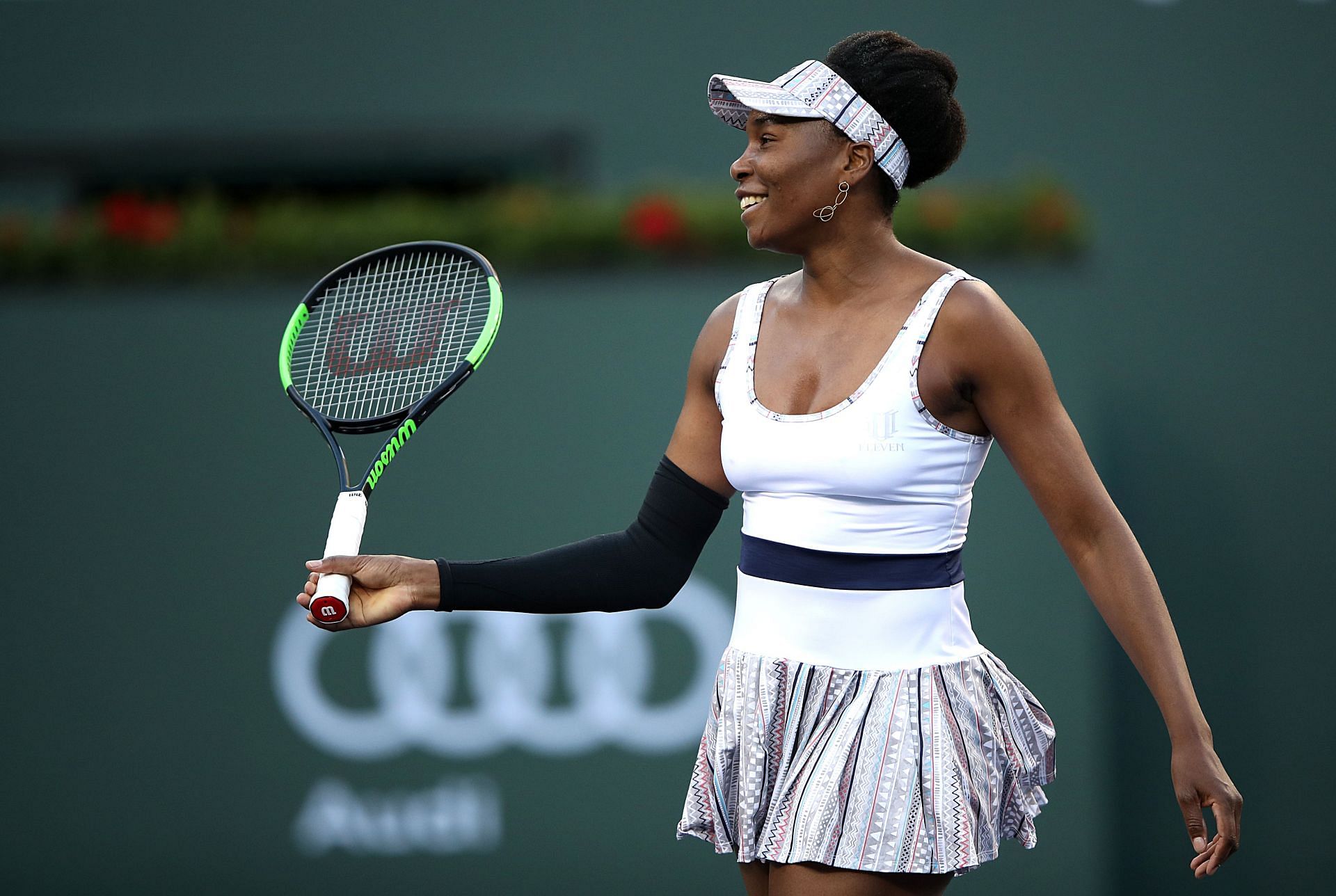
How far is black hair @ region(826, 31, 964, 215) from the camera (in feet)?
7.39

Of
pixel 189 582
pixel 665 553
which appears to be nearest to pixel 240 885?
pixel 189 582

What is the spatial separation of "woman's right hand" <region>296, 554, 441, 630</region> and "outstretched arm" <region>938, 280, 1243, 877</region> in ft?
2.97

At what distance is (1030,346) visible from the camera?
2102 millimetres

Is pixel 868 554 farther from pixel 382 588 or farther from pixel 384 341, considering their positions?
pixel 384 341

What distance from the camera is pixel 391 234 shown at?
4863 mm

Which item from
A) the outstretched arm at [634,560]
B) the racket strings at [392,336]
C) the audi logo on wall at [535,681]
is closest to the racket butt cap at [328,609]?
the outstretched arm at [634,560]

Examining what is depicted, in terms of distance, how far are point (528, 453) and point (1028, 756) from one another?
9.30 ft

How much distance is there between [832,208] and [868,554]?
55 cm

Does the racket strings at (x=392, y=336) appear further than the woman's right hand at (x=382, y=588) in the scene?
Yes

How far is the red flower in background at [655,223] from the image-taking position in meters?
4.81

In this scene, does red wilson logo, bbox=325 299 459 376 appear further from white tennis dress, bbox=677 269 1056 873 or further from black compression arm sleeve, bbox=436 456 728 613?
white tennis dress, bbox=677 269 1056 873

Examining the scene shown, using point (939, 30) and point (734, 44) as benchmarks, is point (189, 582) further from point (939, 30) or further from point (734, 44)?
point (939, 30)

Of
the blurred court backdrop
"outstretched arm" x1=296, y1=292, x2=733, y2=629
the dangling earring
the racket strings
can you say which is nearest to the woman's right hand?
"outstretched arm" x1=296, y1=292, x2=733, y2=629

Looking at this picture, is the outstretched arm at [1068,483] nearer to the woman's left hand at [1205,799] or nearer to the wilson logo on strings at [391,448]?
the woman's left hand at [1205,799]
